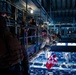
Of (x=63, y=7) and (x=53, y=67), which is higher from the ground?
(x=63, y=7)

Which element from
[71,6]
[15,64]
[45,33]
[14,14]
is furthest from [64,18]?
[15,64]

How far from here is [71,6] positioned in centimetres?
1134

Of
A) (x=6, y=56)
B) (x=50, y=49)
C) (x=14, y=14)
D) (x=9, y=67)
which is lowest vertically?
(x=50, y=49)

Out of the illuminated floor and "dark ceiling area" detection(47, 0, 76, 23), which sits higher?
"dark ceiling area" detection(47, 0, 76, 23)

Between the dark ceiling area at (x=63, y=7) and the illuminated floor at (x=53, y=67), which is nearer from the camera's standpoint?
the illuminated floor at (x=53, y=67)

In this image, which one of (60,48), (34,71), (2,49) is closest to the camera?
(2,49)

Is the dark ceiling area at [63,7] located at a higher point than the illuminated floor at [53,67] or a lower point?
higher

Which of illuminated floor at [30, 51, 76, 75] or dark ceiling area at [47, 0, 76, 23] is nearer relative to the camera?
illuminated floor at [30, 51, 76, 75]

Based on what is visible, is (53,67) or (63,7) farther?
(63,7)

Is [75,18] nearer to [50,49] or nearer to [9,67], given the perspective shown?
[50,49]

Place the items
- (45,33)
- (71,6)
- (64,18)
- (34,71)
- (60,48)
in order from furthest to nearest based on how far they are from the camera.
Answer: (64,18) < (71,6) < (34,71) < (45,33) < (60,48)

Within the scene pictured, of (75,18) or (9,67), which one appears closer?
(9,67)

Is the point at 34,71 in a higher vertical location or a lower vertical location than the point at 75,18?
lower

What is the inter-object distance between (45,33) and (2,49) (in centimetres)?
432
